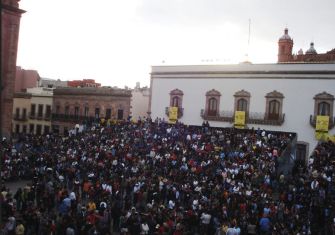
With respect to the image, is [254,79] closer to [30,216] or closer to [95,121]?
[95,121]

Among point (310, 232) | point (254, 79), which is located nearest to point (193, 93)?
point (254, 79)

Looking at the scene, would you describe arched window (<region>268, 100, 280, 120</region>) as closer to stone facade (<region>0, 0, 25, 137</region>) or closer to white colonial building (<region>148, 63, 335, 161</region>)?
white colonial building (<region>148, 63, 335, 161</region>)

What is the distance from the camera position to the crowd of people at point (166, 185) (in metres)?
16.6

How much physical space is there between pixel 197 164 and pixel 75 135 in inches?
560

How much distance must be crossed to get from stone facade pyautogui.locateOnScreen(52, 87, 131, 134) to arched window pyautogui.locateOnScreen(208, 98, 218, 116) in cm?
1183

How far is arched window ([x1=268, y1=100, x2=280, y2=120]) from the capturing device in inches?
1419

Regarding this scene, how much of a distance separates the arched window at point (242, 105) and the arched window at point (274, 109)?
224cm

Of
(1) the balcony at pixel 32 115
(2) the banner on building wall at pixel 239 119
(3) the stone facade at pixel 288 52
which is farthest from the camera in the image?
(1) the balcony at pixel 32 115

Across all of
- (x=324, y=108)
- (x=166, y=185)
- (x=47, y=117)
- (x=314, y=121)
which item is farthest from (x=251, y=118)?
(x=47, y=117)

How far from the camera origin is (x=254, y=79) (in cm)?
3750

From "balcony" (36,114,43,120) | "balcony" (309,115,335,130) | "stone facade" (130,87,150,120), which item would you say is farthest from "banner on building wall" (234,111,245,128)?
"balcony" (36,114,43,120)

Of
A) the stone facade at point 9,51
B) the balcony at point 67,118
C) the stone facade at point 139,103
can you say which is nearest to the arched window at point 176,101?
the stone facade at point 139,103

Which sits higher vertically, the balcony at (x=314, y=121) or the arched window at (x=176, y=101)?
the arched window at (x=176, y=101)

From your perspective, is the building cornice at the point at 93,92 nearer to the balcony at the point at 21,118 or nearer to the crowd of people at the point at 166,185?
the balcony at the point at 21,118
